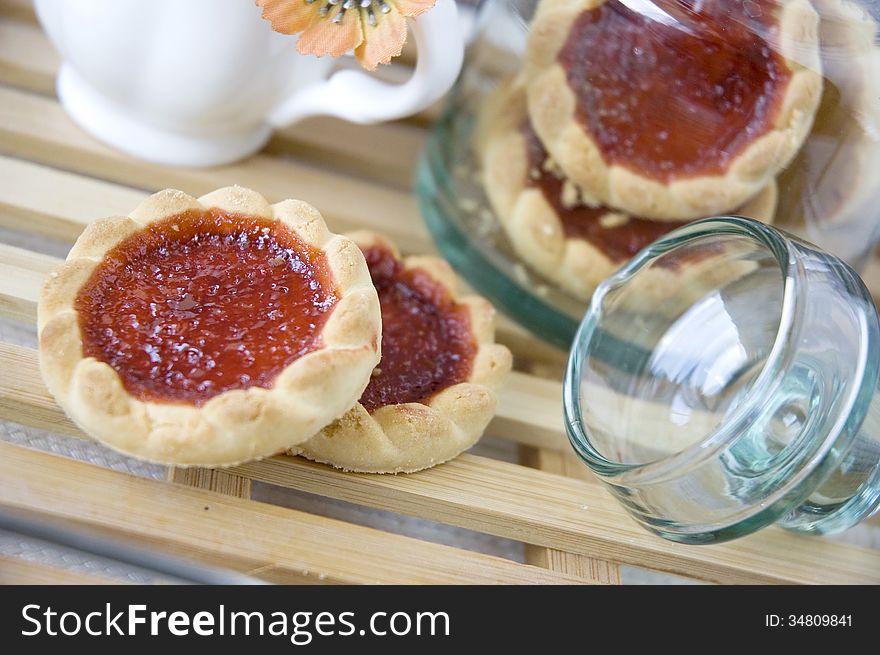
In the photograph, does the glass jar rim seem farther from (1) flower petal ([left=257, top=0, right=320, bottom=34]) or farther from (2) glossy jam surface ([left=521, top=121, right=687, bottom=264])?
(1) flower petal ([left=257, top=0, right=320, bottom=34])

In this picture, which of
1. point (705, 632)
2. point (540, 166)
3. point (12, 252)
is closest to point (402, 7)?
point (540, 166)

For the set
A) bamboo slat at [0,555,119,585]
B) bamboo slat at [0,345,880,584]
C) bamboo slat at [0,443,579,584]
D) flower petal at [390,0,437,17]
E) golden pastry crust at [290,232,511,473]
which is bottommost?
bamboo slat at [0,555,119,585]

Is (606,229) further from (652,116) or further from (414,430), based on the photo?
(414,430)

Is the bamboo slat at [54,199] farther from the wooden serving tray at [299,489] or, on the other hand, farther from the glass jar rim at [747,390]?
the glass jar rim at [747,390]

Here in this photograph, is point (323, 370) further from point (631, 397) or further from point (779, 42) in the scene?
point (779, 42)

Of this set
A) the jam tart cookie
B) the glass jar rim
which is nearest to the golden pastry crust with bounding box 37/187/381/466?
the glass jar rim

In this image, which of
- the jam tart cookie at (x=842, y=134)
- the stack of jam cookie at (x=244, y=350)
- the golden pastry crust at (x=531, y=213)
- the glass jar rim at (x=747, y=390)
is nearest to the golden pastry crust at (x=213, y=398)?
the stack of jam cookie at (x=244, y=350)
